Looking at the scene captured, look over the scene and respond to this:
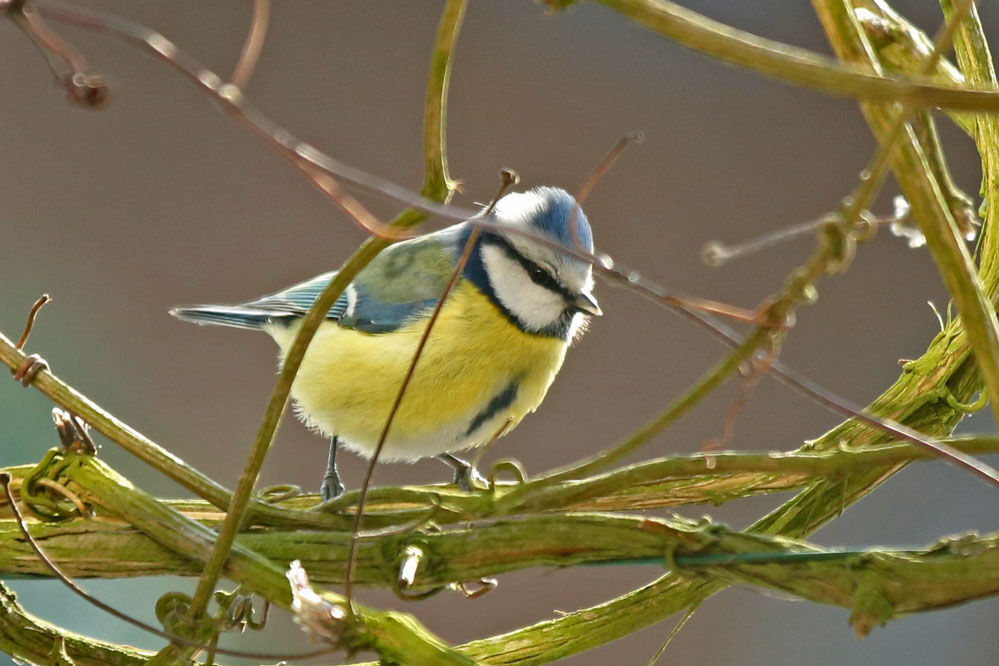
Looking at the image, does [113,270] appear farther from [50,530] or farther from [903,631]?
[903,631]

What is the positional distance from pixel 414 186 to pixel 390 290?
141cm

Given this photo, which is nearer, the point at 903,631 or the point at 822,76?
the point at 822,76

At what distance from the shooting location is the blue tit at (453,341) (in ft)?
4.75

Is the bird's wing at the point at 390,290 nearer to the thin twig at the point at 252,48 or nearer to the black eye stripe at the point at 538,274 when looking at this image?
the black eye stripe at the point at 538,274

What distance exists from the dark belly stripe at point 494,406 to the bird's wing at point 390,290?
0.55ft

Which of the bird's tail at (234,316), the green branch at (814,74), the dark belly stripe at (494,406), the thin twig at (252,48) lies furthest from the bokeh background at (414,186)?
the green branch at (814,74)

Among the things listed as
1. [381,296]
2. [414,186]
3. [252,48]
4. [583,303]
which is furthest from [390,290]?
[414,186]

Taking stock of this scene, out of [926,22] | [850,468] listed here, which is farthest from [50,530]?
[926,22]

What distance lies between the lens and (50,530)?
926mm

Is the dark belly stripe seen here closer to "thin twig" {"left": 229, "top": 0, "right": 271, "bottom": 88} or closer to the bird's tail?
the bird's tail

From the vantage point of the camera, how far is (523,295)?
5.10 feet

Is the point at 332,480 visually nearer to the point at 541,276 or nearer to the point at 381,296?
the point at 381,296

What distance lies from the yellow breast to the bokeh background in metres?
1.12

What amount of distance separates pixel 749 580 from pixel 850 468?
0.12 meters
